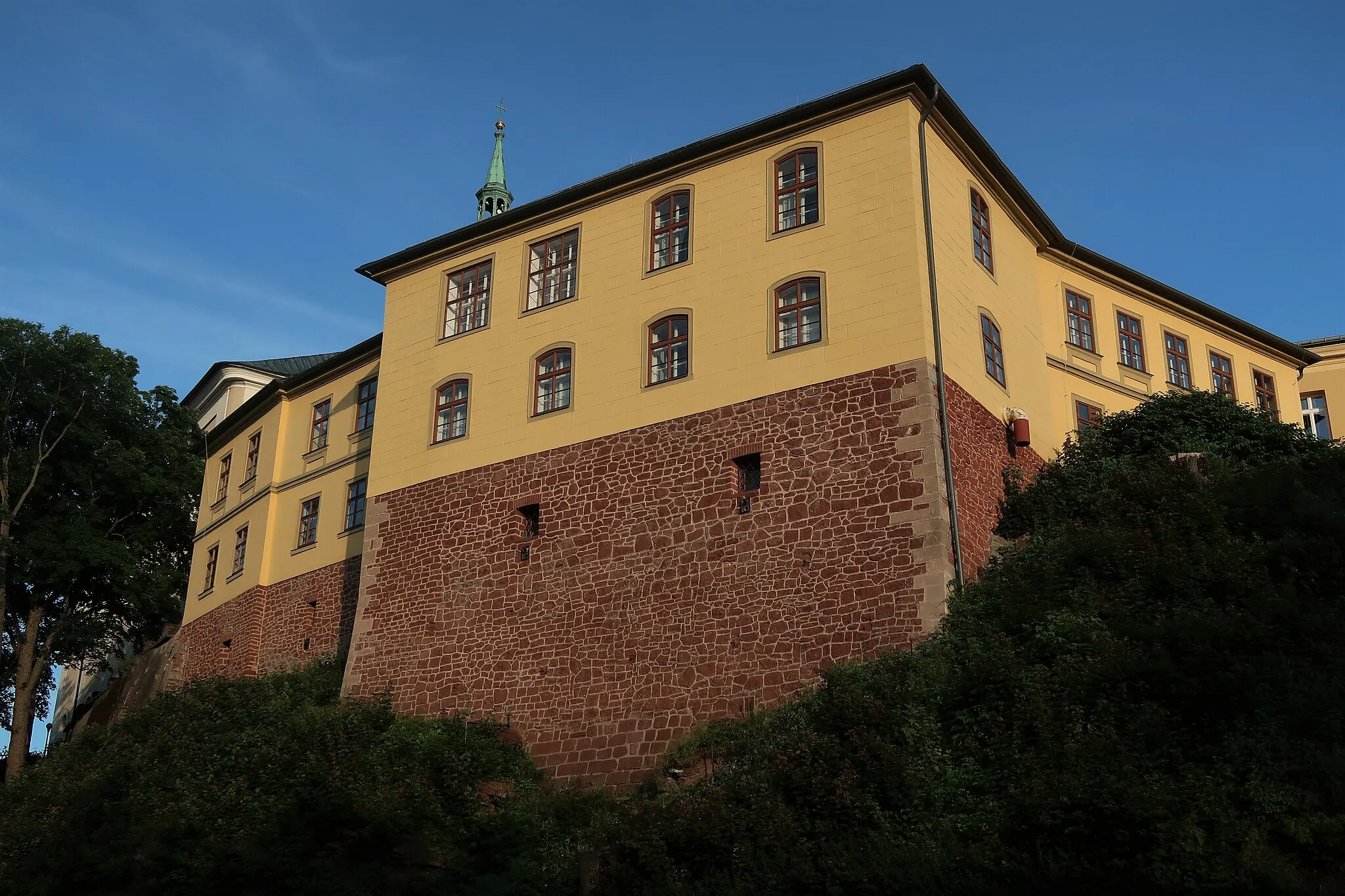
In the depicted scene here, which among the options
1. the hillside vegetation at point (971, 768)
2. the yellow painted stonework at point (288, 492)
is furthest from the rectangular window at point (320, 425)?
the hillside vegetation at point (971, 768)

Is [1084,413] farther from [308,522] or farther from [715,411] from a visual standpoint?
[308,522]

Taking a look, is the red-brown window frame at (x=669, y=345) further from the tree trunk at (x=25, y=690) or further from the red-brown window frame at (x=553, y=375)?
the tree trunk at (x=25, y=690)

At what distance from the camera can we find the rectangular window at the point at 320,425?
109ft

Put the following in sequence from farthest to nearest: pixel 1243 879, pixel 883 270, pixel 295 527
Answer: pixel 295 527, pixel 883 270, pixel 1243 879

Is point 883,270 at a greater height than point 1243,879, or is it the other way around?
point 883,270

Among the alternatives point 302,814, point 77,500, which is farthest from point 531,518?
point 77,500

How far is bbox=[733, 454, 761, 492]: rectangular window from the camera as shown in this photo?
22.2m

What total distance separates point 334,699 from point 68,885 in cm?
709

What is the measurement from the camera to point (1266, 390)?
31938 mm

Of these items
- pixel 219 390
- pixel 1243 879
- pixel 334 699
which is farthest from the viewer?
pixel 219 390

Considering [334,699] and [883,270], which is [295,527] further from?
[883,270]

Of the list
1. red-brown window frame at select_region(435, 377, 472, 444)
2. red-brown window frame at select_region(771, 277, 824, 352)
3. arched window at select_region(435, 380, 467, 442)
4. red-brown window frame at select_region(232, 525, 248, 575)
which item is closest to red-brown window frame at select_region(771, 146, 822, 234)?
red-brown window frame at select_region(771, 277, 824, 352)

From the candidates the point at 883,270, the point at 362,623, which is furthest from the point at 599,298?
the point at 362,623

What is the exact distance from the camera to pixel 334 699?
2698 centimetres
